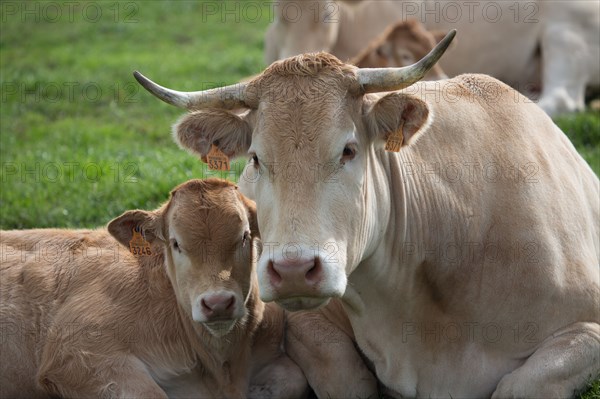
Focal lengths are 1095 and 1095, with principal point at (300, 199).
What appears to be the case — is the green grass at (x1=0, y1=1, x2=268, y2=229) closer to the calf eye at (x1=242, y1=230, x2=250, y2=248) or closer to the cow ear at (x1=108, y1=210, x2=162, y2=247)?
the cow ear at (x1=108, y1=210, x2=162, y2=247)

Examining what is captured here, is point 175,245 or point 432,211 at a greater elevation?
point 432,211

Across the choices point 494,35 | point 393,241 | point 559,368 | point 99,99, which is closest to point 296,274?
point 393,241

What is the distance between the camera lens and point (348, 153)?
6188 millimetres

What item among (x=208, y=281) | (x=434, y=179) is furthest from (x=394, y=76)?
(x=208, y=281)

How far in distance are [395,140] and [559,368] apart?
5.63ft

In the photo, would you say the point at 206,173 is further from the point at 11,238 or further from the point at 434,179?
the point at 434,179

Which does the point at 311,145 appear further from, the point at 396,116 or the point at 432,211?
the point at 432,211

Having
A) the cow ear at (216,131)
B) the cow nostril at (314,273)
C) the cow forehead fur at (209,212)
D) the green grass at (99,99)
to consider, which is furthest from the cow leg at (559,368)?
the green grass at (99,99)

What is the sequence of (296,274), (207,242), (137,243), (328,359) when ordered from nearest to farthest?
(296,274) < (207,242) < (328,359) < (137,243)

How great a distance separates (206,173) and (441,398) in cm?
492

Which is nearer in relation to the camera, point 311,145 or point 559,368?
point 311,145

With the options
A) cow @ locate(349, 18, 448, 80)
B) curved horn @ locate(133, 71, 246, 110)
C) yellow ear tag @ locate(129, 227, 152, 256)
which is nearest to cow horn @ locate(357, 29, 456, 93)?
curved horn @ locate(133, 71, 246, 110)

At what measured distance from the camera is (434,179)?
700 cm

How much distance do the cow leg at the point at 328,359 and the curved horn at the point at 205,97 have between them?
5.78 ft
